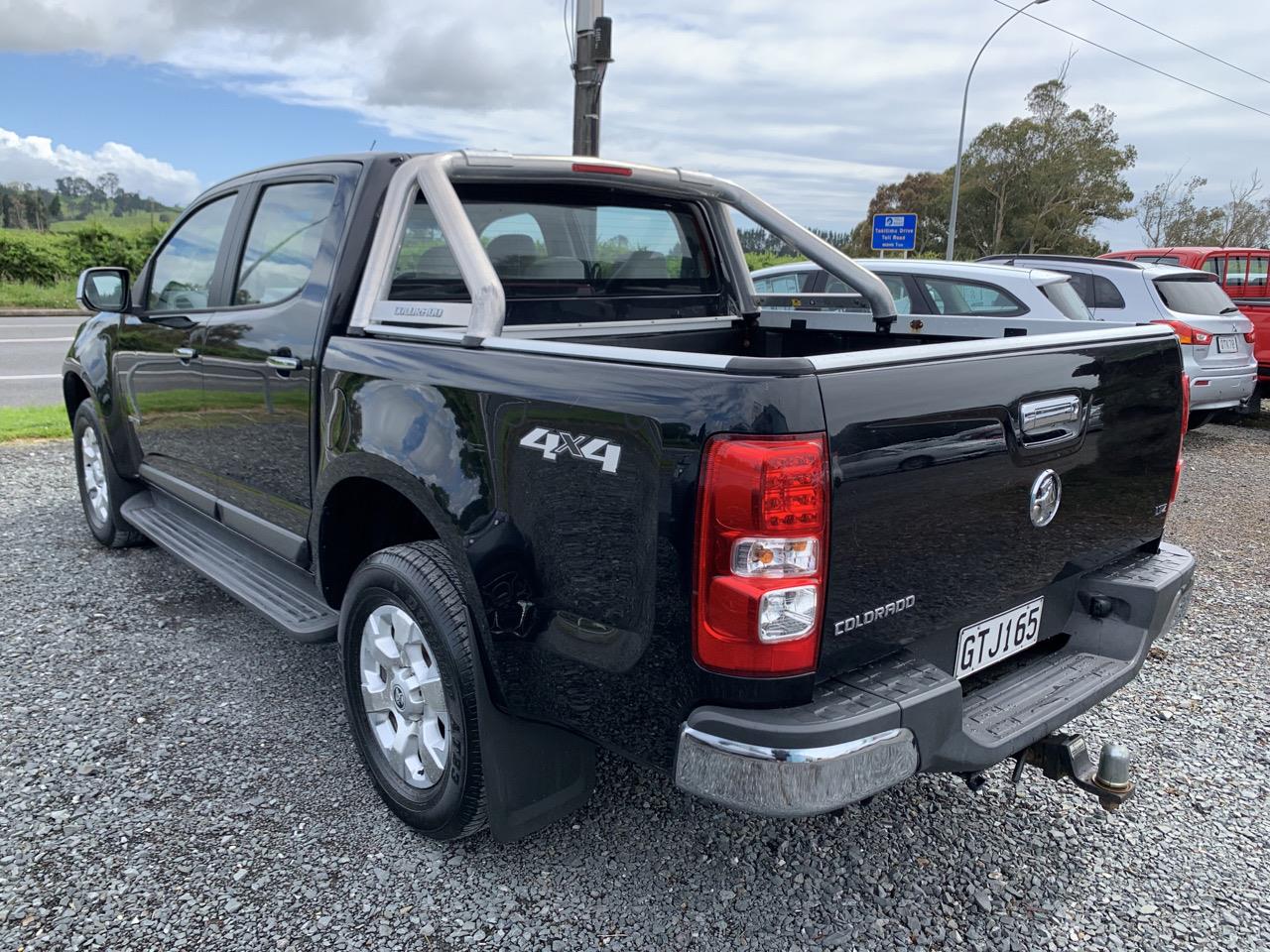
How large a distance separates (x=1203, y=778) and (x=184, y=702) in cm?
Answer: 359

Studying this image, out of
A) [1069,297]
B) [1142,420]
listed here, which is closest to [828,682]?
[1142,420]

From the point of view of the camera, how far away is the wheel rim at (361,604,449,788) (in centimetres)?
251

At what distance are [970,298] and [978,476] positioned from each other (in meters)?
5.63

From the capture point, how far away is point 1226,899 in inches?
96.6

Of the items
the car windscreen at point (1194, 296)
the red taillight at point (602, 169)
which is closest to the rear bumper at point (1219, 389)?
the car windscreen at point (1194, 296)

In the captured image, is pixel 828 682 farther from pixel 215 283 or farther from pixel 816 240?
pixel 215 283

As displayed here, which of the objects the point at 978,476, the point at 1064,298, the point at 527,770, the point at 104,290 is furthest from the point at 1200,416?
the point at 104,290

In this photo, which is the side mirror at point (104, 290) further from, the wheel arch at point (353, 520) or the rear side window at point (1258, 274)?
the rear side window at point (1258, 274)

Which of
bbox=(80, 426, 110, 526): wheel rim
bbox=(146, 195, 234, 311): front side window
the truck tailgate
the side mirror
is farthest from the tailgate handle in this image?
bbox=(80, 426, 110, 526): wheel rim

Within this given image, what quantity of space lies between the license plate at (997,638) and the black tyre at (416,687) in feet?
4.00

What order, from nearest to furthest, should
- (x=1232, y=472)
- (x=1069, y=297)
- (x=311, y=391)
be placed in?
(x=311, y=391) < (x=1069, y=297) < (x=1232, y=472)

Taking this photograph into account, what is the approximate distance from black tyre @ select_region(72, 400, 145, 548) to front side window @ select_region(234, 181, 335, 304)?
1.80 meters

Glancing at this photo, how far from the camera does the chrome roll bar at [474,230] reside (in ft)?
8.36

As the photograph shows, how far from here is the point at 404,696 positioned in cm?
258
